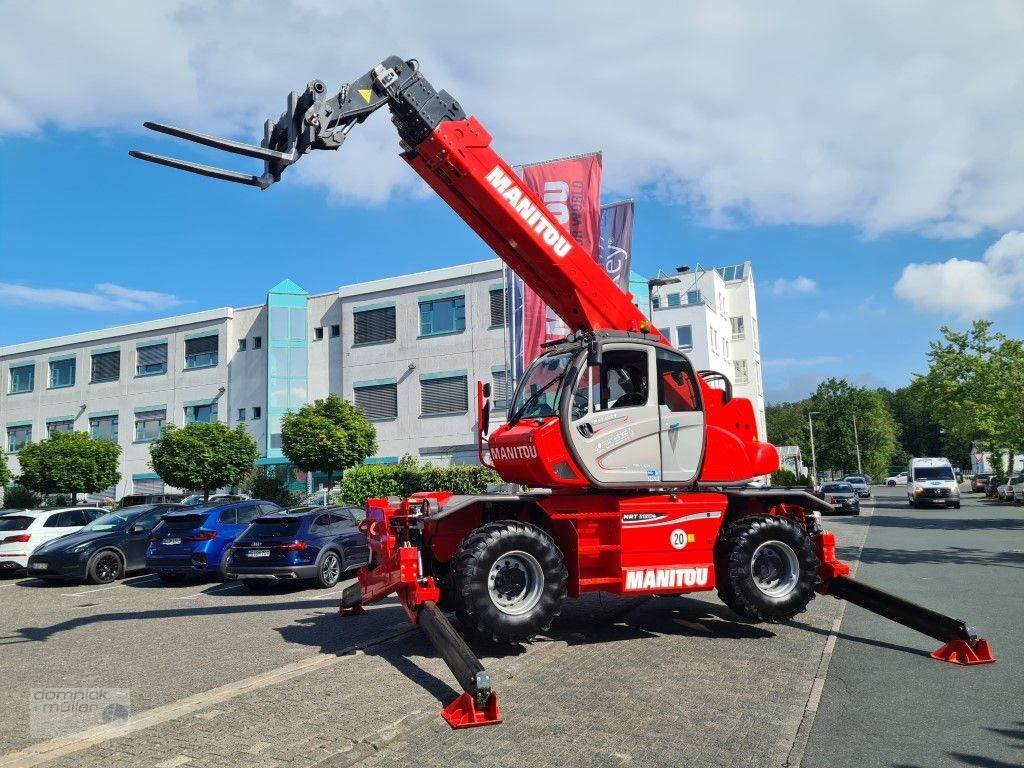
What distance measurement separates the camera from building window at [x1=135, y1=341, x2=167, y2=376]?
43.1 meters

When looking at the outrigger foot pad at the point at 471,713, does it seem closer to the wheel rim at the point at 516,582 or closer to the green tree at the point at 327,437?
the wheel rim at the point at 516,582

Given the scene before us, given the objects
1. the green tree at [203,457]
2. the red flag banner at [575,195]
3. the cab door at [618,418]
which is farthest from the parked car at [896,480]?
the cab door at [618,418]

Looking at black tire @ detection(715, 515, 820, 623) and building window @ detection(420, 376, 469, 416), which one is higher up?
building window @ detection(420, 376, 469, 416)

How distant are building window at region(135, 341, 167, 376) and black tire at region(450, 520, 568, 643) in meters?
40.2

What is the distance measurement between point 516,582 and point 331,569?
6.59 m

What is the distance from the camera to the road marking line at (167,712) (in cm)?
503

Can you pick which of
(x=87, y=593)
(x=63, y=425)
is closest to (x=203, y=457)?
(x=87, y=593)

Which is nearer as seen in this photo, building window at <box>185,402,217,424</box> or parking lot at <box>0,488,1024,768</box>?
parking lot at <box>0,488,1024,768</box>

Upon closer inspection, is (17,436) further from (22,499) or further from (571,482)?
(571,482)

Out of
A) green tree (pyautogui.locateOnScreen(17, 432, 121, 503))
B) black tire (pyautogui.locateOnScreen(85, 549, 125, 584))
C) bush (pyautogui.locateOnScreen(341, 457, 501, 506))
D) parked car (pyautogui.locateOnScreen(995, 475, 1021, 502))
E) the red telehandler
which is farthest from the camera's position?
parked car (pyautogui.locateOnScreen(995, 475, 1021, 502))

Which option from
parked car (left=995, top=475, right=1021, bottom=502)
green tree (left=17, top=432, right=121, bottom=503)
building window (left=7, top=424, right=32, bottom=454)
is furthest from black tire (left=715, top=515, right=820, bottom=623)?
building window (left=7, top=424, right=32, bottom=454)

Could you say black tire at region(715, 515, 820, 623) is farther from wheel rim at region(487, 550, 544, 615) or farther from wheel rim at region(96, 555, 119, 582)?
wheel rim at region(96, 555, 119, 582)

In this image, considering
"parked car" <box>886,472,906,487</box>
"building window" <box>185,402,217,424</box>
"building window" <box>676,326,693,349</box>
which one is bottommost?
"parked car" <box>886,472,906,487</box>

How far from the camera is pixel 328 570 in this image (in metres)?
13.2
